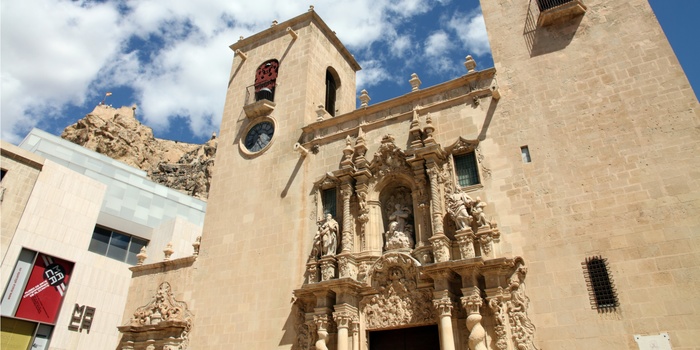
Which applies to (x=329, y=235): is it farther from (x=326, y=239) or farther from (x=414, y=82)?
(x=414, y=82)

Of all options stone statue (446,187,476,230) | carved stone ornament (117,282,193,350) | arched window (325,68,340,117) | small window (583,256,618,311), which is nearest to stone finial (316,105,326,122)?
arched window (325,68,340,117)

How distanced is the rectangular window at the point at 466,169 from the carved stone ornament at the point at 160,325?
1029cm

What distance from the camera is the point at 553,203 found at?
12.5 metres

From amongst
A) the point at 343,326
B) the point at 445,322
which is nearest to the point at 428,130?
the point at 445,322

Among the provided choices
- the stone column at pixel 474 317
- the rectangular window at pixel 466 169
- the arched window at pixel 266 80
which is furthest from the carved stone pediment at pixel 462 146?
the arched window at pixel 266 80

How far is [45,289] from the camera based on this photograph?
2255cm

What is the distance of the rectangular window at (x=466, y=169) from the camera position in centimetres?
1395

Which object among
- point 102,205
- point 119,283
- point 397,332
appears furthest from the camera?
point 102,205

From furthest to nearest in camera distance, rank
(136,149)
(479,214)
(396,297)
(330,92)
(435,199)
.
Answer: (136,149) < (330,92) < (435,199) < (396,297) < (479,214)

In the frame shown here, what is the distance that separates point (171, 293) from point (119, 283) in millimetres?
10882

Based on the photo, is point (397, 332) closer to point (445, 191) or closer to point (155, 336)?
point (445, 191)

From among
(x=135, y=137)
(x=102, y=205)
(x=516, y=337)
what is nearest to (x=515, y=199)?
(x=516, y=337)

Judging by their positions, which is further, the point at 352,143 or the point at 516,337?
the point at 352,143

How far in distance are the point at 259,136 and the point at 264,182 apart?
7.73 ft
